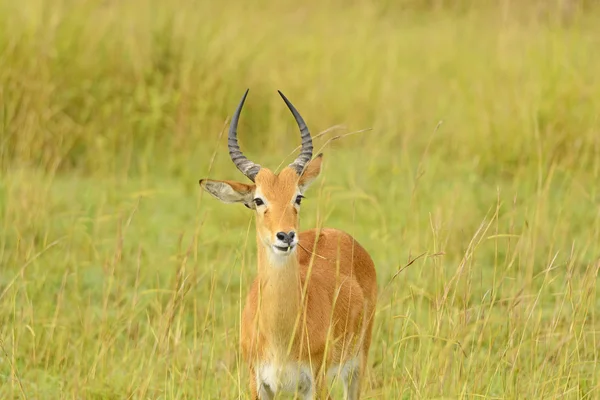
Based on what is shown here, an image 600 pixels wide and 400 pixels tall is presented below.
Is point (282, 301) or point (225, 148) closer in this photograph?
point (282, 301)

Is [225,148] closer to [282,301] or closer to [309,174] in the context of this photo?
[309,174]

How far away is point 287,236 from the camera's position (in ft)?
12.6

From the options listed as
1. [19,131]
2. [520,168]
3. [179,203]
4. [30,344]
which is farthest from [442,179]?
[30,344]

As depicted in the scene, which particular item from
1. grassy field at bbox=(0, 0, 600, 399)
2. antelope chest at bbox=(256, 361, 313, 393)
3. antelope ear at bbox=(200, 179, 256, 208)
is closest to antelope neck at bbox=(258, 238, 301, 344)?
antelope chest at bbox=(256, 361, 313, 393)

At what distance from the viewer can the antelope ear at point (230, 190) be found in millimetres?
4039

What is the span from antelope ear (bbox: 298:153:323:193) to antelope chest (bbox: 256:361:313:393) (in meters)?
0.70

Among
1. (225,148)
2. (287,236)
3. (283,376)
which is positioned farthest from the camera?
(225,148)

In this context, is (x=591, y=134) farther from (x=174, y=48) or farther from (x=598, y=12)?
(x=598, y=12)

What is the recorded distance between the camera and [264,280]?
159 inches

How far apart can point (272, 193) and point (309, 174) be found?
266 millimetres

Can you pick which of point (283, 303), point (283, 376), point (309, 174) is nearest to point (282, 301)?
point (283, 303)

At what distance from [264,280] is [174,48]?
573 cm

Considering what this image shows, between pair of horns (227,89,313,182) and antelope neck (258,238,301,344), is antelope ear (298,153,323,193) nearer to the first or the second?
pair of horns (227,89,313,182)

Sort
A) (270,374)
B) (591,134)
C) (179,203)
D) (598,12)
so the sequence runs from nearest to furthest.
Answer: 1. (270,374)
2. (591,134)
3. (179,203)
4. (598,12)
